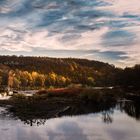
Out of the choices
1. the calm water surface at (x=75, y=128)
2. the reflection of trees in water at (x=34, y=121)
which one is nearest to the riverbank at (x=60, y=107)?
the reflection of trees in water at (x=34, y=121)

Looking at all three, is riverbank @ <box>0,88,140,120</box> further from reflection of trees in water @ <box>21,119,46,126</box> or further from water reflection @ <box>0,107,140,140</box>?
water reflection @ <box>0,107,140,140</box>

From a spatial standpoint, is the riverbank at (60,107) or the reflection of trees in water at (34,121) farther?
the riverbank at (60,107)

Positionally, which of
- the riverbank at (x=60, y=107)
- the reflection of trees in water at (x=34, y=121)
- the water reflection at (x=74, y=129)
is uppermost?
the riverbank at (x=60, y=107)

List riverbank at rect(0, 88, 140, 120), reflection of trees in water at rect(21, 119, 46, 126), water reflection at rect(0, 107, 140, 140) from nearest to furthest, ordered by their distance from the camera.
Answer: water reflection at rect(0, 107, 140, 140), reflection of trees in water at rect(21, 119, 46, 126), riverbank at rect(0, 88, 140, 120)

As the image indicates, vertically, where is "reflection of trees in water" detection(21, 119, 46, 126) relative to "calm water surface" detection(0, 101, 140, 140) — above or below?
above

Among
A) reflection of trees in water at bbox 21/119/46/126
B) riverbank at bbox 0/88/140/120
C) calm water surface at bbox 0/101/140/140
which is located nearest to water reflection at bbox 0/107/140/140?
calm water surface at bbox 0/101/140/140

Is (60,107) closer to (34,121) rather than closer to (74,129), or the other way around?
(34,121)

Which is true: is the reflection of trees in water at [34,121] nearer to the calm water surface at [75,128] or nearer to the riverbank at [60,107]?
the calm water surface at [75,128]

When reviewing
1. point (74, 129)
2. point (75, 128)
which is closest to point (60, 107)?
point (75, 128)

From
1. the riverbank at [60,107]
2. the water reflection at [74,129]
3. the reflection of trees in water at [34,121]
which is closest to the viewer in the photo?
the water reflection at [74,129]

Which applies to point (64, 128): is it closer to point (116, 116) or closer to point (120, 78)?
point (116, 116)

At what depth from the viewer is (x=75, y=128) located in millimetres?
30781

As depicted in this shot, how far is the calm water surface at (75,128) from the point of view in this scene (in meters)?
27.1

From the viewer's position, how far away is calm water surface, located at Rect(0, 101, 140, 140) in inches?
1067
